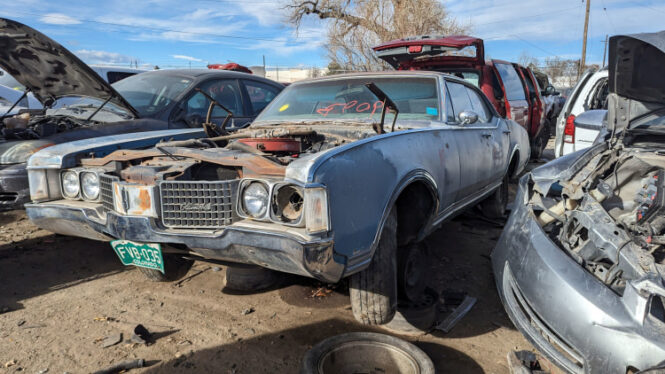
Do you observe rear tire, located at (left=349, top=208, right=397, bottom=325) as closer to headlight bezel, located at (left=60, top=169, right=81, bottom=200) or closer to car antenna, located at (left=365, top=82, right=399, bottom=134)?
car antenna, located at (left=365, top=82, right=399, bottom=134)

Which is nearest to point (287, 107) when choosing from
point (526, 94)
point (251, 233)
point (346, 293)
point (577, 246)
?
point (346, 293)

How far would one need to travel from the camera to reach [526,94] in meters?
8.07

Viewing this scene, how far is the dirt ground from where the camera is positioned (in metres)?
2.43

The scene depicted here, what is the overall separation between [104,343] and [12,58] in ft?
10.0

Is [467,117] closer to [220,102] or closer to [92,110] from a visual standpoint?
[220,102]

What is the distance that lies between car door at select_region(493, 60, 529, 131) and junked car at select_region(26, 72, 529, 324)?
3.97 m

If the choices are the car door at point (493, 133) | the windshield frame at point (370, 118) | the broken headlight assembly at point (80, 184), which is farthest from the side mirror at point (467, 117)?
the broken headlight assembly at point (80, 184)

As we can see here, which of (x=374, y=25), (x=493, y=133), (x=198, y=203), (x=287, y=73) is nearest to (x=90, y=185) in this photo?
(x=198, y=203)

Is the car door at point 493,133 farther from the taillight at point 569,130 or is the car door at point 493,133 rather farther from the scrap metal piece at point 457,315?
the scrap metal piece at point 457,315

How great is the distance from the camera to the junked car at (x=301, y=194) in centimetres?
207

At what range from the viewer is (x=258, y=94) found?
19.0 ft

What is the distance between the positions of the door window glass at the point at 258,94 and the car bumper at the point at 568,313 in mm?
3941

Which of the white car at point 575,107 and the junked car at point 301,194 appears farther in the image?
the white car at point 575,107

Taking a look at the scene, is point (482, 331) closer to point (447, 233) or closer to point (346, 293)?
point (346, 293)
